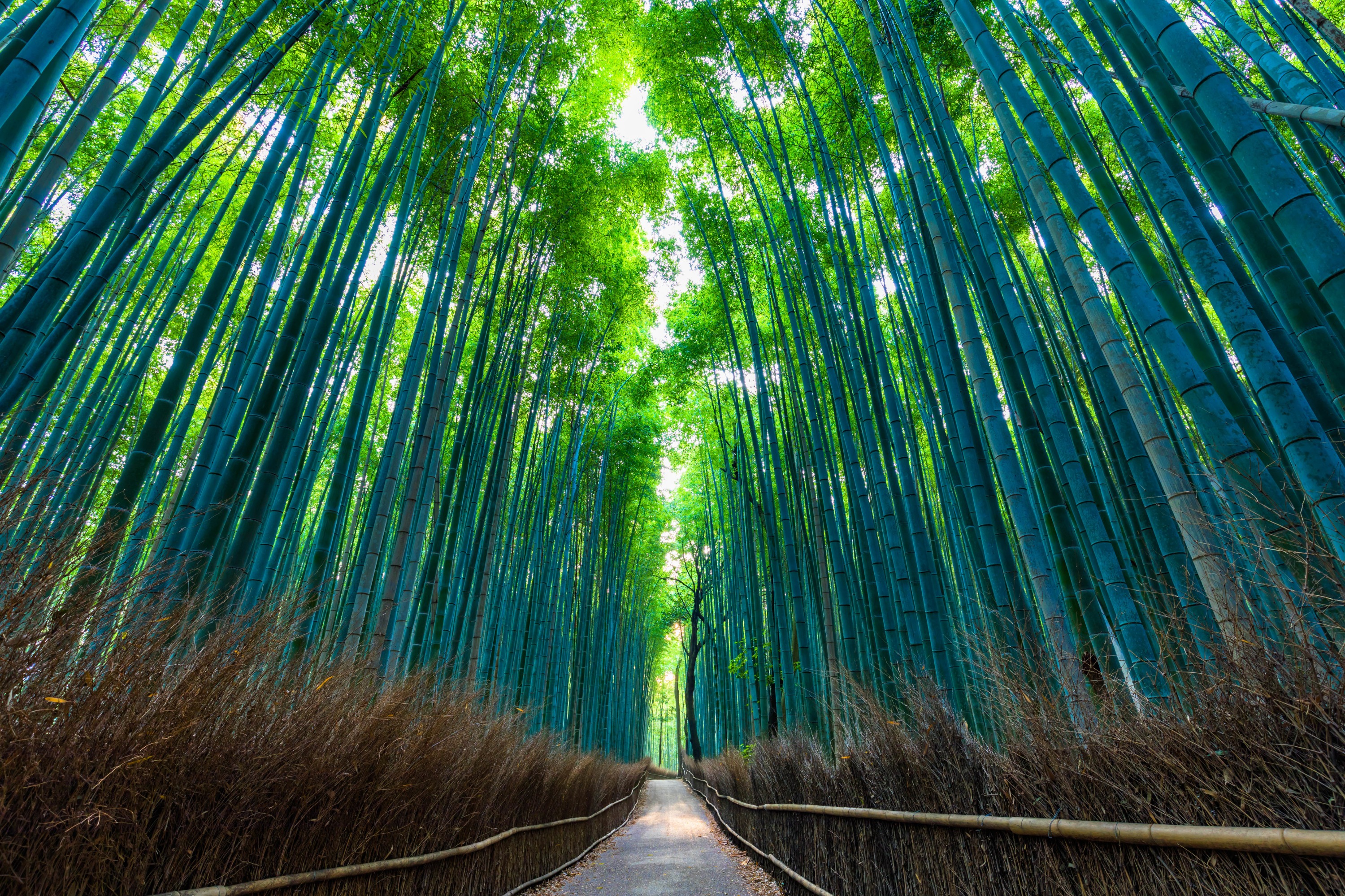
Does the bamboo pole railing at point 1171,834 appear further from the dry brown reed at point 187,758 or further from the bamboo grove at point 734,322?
the dry brown reed at point 187,758

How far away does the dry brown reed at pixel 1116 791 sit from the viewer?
91 cm

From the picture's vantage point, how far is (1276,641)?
42.2 inches

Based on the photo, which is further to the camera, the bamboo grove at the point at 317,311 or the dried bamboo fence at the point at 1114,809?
the bamboo grove at the point at 317,311

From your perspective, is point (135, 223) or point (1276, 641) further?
point (135, 223)

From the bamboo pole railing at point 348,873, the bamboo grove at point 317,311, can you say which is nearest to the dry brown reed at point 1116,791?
the bamboo pole railing at point 348,873

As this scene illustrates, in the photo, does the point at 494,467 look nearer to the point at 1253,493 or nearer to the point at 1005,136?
the point at 1005,136

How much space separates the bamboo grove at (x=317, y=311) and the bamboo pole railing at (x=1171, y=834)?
6.78ft

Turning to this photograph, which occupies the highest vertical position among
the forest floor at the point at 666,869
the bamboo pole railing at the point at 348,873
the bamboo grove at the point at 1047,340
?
the bamboo grove at the point at 1047,340

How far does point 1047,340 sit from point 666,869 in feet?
16.3

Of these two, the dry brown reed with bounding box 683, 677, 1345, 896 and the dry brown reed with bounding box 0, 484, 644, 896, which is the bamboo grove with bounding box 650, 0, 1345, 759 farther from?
the dry brown reed with bounding box 0, 484, 644, 896

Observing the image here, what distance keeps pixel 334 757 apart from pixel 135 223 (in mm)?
3117

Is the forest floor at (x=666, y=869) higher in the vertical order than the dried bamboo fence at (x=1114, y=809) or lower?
lower

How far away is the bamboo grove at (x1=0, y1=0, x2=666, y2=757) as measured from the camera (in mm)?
2074

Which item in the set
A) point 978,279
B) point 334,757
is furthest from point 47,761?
point 978,279
